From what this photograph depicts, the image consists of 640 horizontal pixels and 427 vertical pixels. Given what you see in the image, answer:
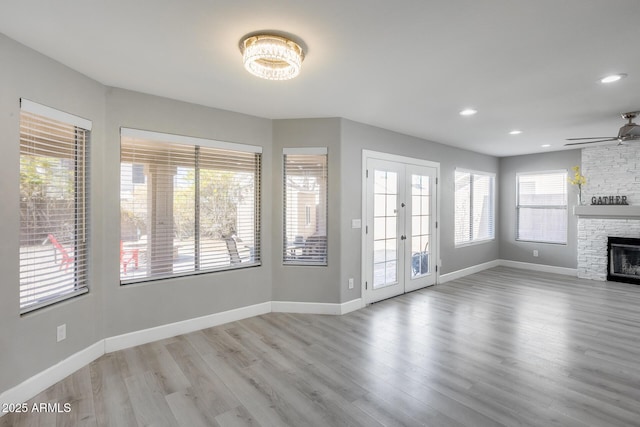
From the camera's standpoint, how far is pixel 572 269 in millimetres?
6324

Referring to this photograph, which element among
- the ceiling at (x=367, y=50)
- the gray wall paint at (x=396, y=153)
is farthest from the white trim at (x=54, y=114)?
the gray wall paint at (x=396, y=153)

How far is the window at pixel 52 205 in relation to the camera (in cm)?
235

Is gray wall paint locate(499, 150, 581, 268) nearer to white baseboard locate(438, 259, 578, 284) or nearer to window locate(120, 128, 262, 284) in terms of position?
white baseboard locate(438, 259, 578, 284)

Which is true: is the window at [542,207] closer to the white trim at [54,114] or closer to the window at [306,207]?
the window at [306,207]

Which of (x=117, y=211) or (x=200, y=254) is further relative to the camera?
(x=200, y=254)

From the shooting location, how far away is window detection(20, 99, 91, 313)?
7.70 ft

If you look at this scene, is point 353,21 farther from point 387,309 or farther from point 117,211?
point 387,309

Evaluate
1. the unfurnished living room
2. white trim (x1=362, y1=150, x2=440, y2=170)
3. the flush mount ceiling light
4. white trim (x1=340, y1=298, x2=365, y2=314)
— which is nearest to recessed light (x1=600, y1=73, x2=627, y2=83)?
the unfurnished living room

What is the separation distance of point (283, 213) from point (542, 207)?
19.7ft

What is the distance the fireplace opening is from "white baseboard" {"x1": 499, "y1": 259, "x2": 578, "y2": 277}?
1.91ft

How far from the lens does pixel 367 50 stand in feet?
7.48

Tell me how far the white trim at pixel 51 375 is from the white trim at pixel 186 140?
6.78 ft

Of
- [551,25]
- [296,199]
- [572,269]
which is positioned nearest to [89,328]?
[296,199]

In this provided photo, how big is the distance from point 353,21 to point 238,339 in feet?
10.2
